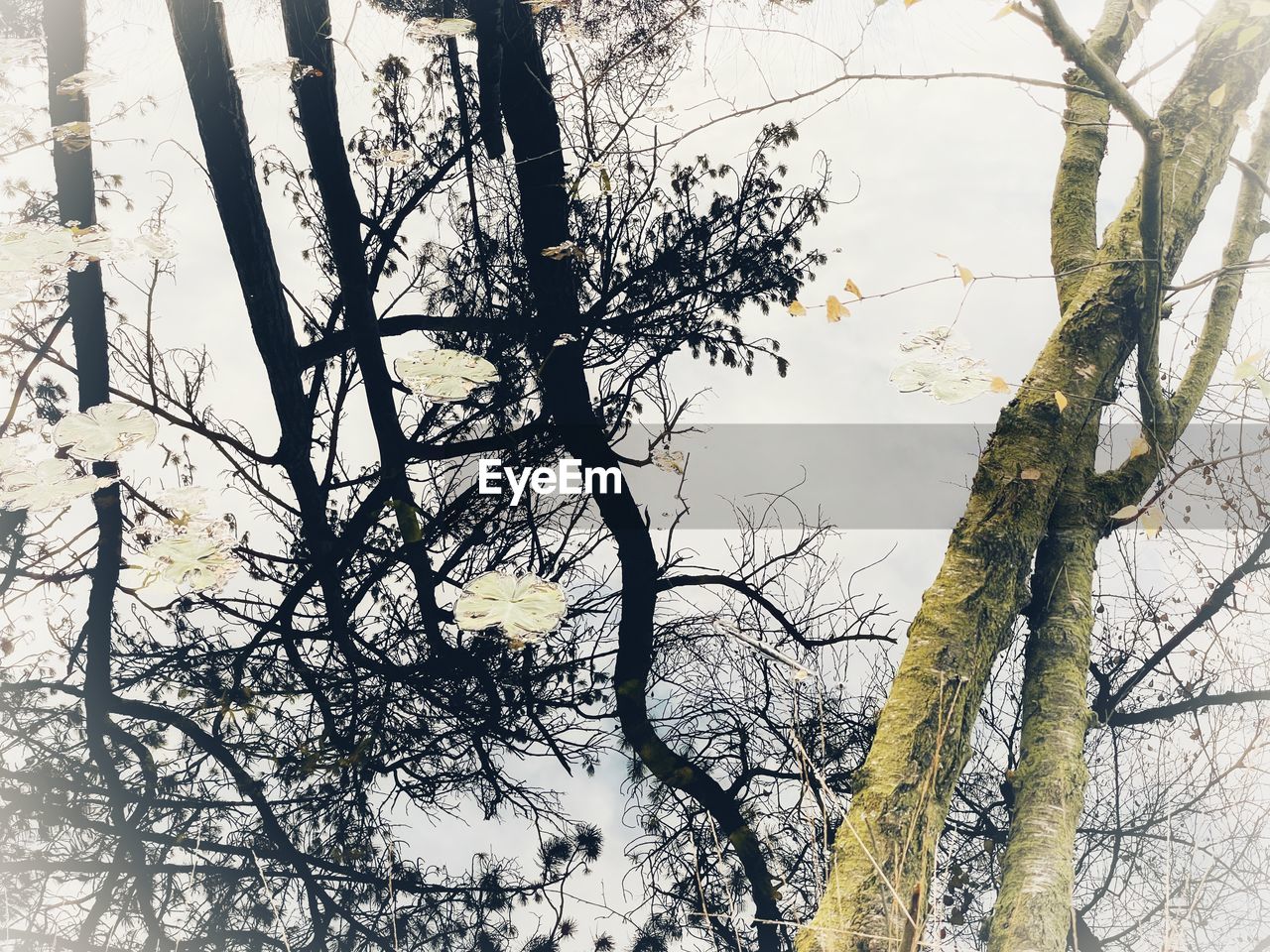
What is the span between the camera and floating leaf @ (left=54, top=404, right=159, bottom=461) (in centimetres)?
208

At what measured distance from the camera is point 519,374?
215cm

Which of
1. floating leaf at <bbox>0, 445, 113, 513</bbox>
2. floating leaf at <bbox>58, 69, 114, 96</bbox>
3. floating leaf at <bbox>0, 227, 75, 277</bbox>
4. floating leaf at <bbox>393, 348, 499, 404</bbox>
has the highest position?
floating leaf at <bbox>58, 69, 114, 96</bbox>

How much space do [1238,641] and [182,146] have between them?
11.1 feet

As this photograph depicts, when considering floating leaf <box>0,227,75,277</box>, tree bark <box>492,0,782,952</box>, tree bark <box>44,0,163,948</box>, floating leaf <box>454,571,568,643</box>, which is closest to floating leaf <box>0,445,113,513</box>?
tree bark <box>44,0,163,948</box>

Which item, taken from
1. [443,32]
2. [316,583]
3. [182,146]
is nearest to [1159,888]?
[316,583]

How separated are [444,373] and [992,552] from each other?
150 centimetres

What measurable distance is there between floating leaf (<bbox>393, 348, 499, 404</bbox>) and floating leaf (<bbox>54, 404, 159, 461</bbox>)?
72 centimetres

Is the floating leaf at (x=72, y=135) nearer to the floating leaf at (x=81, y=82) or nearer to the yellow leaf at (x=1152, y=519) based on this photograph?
the floating leaf at (x=81, y=82)

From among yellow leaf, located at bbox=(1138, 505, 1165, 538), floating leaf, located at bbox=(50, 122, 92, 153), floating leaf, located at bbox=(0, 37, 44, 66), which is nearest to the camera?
yellow leaf, located at bbox=(1138, 505, 1165, 538)

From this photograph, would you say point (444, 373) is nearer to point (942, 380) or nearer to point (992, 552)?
point (942, 380)

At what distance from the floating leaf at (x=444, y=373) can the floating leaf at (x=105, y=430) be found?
0.72 meters

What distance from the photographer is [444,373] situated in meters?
2.20

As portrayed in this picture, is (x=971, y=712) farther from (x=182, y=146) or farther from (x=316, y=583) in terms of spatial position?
(x=182, y=146)

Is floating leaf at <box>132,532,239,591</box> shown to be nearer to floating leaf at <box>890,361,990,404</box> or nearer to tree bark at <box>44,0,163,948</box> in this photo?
tree bark at <box>44,0,163,948</box>
